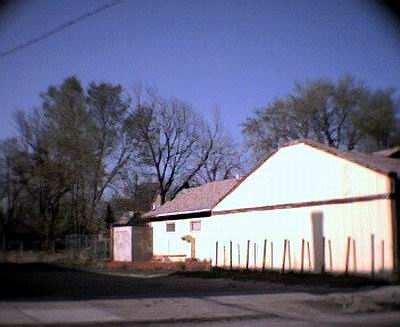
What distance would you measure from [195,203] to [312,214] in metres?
13.3

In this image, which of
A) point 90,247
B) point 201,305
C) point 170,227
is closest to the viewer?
point 201,305

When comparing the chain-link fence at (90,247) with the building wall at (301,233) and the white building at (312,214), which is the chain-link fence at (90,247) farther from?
the white building at (312,214)

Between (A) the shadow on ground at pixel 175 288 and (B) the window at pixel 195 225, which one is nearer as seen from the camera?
(A) the shadow on ground at pixel 175 288

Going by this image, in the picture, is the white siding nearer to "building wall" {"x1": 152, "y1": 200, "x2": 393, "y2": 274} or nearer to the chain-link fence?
"building wall" {"x1": 152, "y1": 200, "x2": 393, "y2": 274}

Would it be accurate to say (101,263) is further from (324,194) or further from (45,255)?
(324,194)

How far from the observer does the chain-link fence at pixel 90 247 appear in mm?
42688

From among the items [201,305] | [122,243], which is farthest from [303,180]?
[122,243]

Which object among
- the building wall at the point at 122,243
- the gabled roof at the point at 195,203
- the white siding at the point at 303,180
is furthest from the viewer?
the building wall at the point at 122,243

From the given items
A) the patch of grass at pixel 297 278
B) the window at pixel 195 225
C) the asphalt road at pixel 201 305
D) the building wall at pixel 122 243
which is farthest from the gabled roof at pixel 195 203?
the asphalt road at pixel 201 305

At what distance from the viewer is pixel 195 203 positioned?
37344 millimetres

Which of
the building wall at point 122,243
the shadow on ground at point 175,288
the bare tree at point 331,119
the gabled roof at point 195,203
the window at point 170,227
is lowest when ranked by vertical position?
the shadow on ground at point 175,288

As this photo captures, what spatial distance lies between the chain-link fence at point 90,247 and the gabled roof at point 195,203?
4.27m

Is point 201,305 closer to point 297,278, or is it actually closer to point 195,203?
point 297,278

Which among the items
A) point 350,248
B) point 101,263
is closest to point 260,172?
point 350,248
